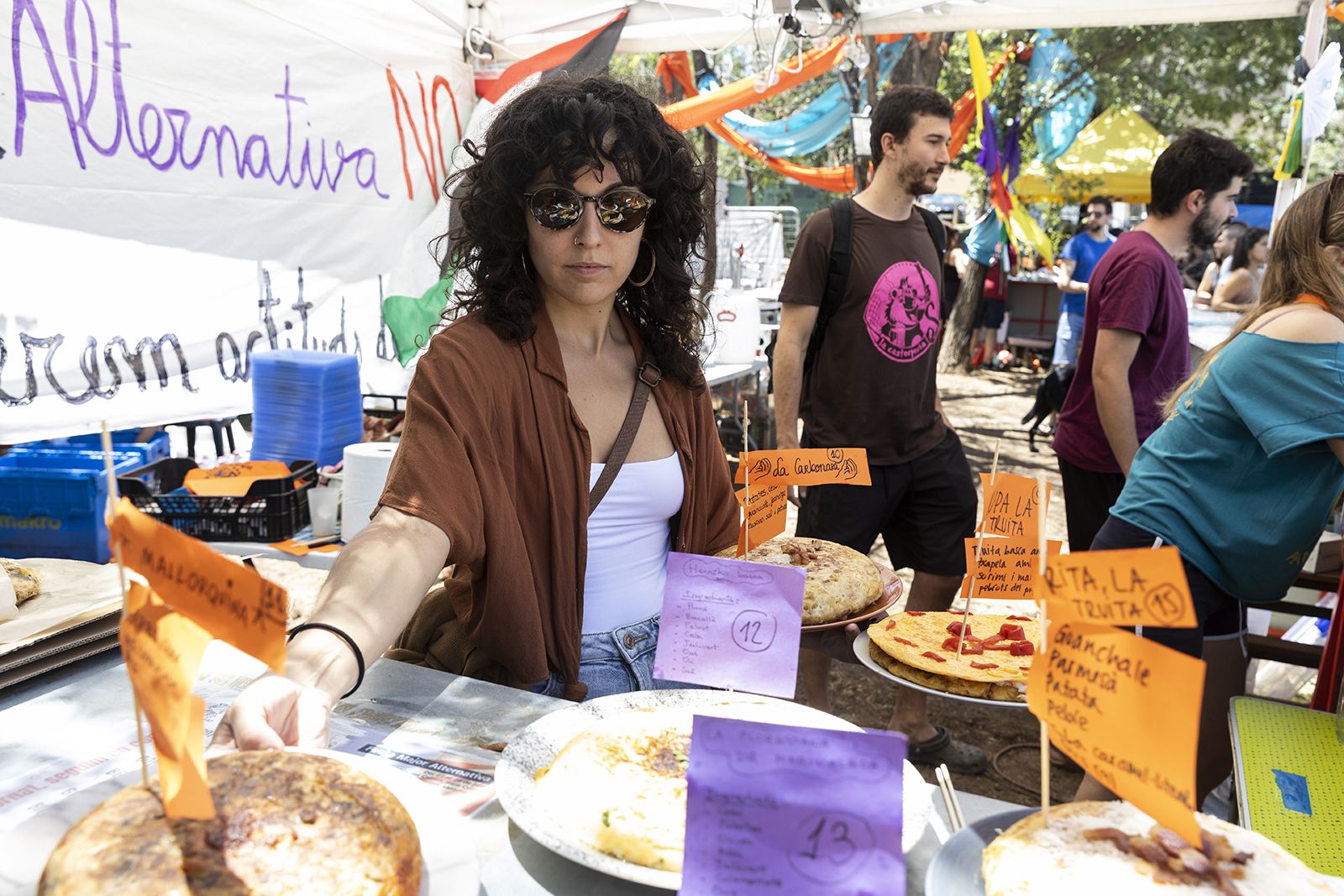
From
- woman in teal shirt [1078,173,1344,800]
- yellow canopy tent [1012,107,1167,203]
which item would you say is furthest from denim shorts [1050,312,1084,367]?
woman in teal shirt [1078,173,1344,800]

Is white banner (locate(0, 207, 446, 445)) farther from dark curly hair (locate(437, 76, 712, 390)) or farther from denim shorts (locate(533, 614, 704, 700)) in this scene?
denim shorts (locate(533, 614, 704, 700))

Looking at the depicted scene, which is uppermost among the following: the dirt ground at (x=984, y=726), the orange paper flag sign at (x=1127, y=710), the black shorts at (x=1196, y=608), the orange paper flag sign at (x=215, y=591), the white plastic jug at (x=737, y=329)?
the white plastic jug at (x=737, y=329)

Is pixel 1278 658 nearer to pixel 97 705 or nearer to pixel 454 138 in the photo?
pixel 97 705

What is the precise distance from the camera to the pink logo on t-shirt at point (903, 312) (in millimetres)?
3553

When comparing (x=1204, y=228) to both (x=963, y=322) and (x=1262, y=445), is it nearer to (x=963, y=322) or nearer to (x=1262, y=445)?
(x=1262, y=445)

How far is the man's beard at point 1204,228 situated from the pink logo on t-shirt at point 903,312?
98cm

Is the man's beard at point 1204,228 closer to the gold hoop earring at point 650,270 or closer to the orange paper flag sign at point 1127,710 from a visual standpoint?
the gold hoop earring at point 650,270

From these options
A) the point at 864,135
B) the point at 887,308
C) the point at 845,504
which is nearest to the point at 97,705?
the point at 845,504

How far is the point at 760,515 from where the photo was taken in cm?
202

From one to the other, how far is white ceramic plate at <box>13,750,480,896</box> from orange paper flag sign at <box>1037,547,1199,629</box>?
2.01 ft

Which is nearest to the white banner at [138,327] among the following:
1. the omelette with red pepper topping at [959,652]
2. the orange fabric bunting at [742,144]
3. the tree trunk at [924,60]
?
the omelette with red pepper topping at [959,652]

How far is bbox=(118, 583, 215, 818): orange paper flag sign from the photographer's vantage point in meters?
0.80

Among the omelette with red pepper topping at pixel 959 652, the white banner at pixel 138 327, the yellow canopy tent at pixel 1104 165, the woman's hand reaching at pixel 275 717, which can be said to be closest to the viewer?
the woman's hand reaching at pixel 275 717

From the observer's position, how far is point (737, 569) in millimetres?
1434
